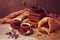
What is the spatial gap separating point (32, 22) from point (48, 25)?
15 cm

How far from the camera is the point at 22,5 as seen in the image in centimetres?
170

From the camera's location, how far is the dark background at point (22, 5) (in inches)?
65.8

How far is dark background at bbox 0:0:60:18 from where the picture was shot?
1.67m

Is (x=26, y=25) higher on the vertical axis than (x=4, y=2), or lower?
lower

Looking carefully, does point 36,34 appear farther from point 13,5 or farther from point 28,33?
point 13,5

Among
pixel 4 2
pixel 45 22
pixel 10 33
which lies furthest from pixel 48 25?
pixel 4 2

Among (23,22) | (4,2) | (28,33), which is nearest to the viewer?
(28,33)

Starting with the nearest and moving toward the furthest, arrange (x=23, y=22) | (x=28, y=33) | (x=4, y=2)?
(x=28, y=33), (x=23, y=22), (x=4, y=2)

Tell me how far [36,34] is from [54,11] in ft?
1.14

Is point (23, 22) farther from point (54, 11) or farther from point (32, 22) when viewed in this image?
point (54, 11)

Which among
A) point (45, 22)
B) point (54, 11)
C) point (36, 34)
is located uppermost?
point (54, 11)

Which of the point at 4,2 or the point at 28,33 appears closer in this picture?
the point at 28,33

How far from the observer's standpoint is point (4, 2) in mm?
1679

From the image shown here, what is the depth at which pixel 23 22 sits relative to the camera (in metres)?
1.56
